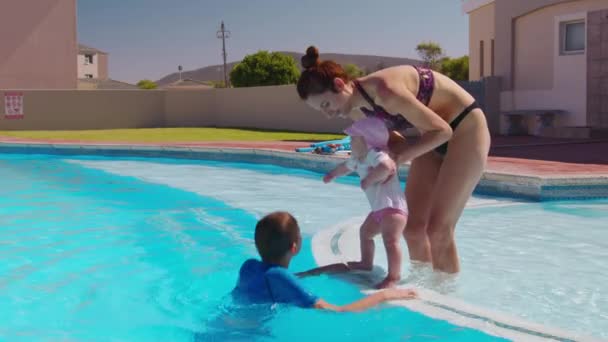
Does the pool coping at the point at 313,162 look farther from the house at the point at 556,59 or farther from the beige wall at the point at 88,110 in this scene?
the beige wall at the point at 88,110

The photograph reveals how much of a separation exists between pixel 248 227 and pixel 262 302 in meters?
3.54

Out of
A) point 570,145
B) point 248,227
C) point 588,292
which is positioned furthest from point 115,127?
point 588,292

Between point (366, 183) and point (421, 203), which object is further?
point (421, 203)

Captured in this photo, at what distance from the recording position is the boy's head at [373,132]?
3.57m

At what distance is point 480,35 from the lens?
23.9 metres

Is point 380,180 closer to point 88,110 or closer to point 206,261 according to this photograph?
point 206,261

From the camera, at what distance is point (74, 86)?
35.7 m

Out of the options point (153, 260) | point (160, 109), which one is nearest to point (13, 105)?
point (160, 109)

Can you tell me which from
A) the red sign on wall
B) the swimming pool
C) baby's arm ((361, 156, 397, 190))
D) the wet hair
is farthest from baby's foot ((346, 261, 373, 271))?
the red sign on wall

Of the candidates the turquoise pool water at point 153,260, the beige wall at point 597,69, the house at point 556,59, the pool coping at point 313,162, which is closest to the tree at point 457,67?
the house at point 556,59

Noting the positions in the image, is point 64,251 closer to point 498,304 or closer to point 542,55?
point 498,304

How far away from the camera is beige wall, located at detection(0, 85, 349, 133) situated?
2511 centimetres

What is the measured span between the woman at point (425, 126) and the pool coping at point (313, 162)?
15.2 ft

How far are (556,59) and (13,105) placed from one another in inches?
783
